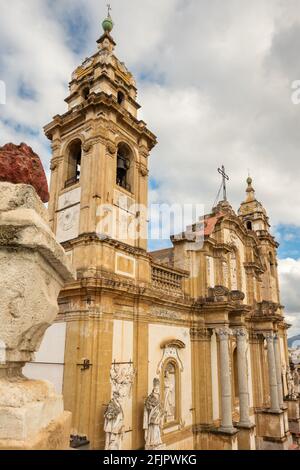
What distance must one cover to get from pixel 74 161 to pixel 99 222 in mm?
4044

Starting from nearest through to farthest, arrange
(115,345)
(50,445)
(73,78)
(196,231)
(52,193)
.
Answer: (50,445), (115,345), (52,193), (73,78), (196,231)

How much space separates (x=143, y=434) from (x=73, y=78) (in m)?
14.3

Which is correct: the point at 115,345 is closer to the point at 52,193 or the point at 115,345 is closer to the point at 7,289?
the point at 52,193

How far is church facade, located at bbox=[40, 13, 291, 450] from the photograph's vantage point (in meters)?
9.95

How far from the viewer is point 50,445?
5.60 ft

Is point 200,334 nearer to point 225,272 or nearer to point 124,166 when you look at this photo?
point 225,272

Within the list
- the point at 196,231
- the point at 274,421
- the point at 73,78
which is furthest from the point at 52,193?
the point at 274,421

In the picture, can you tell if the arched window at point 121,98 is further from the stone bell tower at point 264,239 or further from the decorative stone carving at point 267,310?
the stone bell tower at point 264,239

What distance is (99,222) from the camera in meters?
11.1

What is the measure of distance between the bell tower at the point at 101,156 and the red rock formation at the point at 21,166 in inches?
338

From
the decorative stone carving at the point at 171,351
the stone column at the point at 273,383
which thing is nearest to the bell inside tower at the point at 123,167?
the decorative stone carving at the point at 171,351

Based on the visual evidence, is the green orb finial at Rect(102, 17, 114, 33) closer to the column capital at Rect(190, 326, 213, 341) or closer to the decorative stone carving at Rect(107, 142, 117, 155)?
the decorative stone carving at Rect(107, 142, 117, 155)

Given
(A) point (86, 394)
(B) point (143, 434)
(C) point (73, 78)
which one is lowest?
(B) point (143, 434)

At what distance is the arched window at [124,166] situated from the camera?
44.0ft
